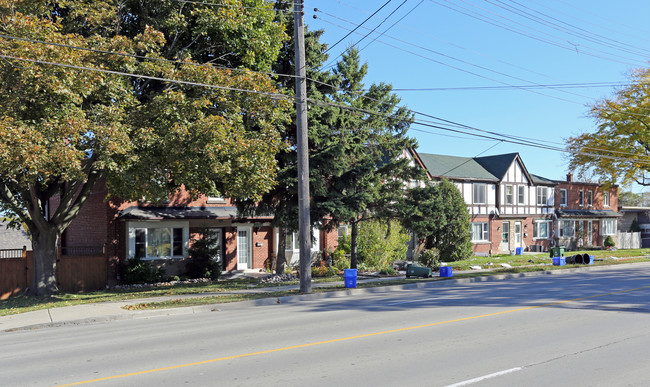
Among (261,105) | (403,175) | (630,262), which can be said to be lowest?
(630,262)

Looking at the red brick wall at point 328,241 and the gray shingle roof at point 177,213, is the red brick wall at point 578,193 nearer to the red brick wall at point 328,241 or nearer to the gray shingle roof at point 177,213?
the red brick wall at point 328,241

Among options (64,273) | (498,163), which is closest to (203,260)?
(64,273)

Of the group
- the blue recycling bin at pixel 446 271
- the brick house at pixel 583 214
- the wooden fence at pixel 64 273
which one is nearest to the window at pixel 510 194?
the brick house at pixel 583 214

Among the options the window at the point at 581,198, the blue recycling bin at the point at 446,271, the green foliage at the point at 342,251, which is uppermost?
the window at the point at 581,198

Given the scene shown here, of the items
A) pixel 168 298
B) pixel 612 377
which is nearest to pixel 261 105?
pixel 168 298

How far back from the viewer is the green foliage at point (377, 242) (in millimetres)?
30250

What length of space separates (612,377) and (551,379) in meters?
0.89

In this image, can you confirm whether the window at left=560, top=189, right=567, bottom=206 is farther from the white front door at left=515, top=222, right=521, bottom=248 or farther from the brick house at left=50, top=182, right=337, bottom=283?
the brick house at left=50, top=182, right=337, bottom=283

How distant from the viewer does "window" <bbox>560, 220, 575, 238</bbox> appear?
52.6 m

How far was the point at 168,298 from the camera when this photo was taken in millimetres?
19531

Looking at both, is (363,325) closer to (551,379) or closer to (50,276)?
(551,379)

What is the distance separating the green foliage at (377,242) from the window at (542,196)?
2548 centimetres

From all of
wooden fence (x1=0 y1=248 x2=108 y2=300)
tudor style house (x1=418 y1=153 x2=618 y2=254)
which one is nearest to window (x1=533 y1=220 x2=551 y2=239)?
tudor style house (x1=418 y1=153 x2=618 y2=254)

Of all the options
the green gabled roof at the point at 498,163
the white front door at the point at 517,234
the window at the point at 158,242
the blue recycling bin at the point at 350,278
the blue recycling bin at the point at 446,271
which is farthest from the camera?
the white front door at the point at 517,234
